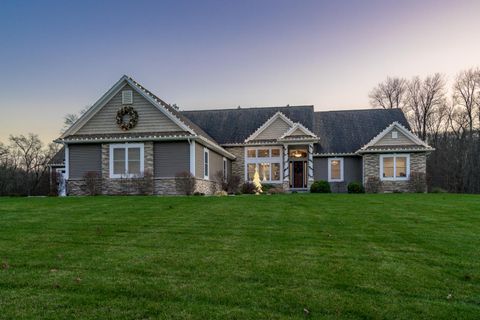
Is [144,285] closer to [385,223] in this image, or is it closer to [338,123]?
[385,223]

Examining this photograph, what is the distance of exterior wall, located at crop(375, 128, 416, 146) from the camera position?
24797 mm

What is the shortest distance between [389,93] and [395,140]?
1000 inches

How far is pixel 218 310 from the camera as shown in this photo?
444 cm

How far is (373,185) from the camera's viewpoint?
79.7 feet

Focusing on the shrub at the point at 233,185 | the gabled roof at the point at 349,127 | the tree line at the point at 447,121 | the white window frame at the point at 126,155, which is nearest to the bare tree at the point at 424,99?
the tree line at the point at 447,121

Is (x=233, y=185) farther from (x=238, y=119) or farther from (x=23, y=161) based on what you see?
(x=23, y=161)

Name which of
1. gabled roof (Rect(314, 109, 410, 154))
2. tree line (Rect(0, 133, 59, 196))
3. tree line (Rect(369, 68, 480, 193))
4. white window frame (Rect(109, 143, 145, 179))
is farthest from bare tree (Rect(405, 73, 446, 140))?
tree line (Rect(0, 133, 59, 196))

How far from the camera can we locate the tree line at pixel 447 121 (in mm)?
38000

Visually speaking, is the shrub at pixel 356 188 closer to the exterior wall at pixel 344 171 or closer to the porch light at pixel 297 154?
the exterior wall at pixel 344 171

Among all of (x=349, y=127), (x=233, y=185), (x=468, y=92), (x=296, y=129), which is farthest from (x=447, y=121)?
(x=233, y=185)

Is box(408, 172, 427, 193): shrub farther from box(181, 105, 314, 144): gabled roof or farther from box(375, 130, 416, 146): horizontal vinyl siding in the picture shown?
box(181, 105, 314, 144): gabled roof

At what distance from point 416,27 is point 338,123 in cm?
995

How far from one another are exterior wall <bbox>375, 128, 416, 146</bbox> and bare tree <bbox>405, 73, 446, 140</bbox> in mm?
19373

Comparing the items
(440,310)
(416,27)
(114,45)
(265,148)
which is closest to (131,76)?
(114,45)
